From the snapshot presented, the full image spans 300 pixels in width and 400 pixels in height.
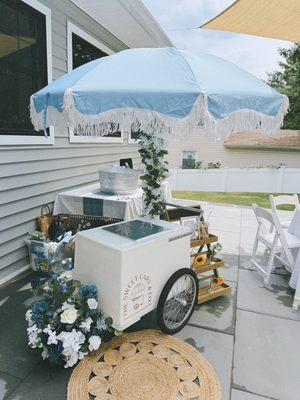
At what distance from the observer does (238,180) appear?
39.9 ft

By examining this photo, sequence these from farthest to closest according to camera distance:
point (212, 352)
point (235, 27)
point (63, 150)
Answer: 1. point (235, 27)
2. point (63, 150)
3. point (212, 352)

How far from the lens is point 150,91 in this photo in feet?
5.82

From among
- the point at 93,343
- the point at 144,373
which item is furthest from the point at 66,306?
the point at 144,373

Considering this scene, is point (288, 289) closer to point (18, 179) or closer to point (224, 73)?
point (224, 73)

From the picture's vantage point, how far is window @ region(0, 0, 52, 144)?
299 centimetres

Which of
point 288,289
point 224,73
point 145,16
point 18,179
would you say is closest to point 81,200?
point 18,179

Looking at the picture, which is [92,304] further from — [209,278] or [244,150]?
[244,150]

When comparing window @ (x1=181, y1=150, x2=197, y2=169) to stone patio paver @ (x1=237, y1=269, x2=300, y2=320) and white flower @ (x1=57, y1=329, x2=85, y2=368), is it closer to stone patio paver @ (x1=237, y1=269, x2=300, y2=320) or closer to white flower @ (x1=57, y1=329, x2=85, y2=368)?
stone patio paver @ (x1=237, y1=269, x2=300, y2=320)

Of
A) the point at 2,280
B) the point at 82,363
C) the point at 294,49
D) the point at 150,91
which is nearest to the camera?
the point at 150,91

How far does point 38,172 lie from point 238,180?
10037 millimetres

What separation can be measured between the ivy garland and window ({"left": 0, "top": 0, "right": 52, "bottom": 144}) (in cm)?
141

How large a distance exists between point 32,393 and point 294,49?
21962 mm

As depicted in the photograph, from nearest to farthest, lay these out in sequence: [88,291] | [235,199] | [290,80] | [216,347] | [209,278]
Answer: [88,291] < [216,347] < [209,278] < [235,199] < [290,80]

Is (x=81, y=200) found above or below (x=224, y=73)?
below
